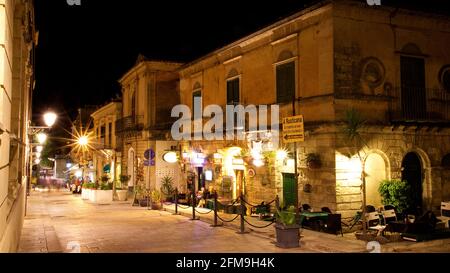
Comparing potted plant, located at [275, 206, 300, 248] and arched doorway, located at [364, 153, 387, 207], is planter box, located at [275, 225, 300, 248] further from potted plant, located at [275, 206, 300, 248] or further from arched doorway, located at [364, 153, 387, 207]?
arched doorway, located at [364, 153, 387, 207]

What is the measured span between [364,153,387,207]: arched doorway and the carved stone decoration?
2.55m

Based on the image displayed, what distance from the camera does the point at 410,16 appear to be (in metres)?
16.8

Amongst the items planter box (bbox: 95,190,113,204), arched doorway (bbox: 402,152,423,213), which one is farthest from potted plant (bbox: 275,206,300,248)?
planter box (bbox: 95,190,113,204)

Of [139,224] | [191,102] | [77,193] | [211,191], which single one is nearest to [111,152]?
[77,193]

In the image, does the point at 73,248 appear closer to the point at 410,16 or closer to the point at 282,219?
the point at 282,219

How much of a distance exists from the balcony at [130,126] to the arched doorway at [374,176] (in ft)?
55.4

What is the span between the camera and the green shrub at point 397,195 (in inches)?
591

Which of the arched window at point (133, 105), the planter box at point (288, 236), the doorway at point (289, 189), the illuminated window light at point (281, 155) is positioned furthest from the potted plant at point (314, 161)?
the arched window at point (133, 105)

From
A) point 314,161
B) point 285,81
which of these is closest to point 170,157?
point 285,81

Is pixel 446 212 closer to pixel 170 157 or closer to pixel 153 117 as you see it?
pixel 170 157

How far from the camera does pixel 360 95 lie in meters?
15.7

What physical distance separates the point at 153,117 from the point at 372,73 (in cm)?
1587

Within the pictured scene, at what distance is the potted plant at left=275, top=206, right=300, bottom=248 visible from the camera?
472 inches

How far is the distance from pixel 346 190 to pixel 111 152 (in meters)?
23.9
